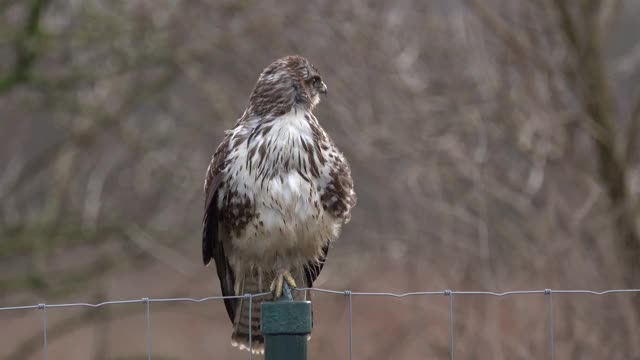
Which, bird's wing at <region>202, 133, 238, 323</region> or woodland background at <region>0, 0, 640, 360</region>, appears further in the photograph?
woodland background at <region>0, 0, 640, 360</region>

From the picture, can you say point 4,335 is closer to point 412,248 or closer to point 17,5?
point 17,5

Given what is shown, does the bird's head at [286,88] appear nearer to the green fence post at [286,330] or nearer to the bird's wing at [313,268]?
the bird's wing at [313,268]

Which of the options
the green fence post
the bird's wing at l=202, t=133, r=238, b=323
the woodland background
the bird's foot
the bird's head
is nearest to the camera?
the green fence post

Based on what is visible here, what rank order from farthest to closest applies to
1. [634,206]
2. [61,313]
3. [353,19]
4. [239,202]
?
[61,313]
[353,19]
[634,206]
[239,202]

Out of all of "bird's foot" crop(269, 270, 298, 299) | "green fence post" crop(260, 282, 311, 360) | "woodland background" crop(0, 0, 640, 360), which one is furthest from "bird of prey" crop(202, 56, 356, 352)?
"woodland background" crop(0, 0, 640, 360)

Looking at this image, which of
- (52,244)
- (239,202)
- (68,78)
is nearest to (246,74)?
(68,78)

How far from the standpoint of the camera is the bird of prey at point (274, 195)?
4.88m

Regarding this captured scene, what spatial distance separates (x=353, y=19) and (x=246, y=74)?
845mm

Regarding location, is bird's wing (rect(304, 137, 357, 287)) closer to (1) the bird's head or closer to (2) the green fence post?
(1) the bird's head

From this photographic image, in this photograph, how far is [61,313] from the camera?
32.1ft

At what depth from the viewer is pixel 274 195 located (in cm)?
484

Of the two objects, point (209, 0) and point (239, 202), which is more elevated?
point (209, 0)

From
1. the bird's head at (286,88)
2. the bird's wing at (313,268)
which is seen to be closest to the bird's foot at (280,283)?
the bird's wing at (313,268)

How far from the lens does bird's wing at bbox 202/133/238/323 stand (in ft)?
16.4
